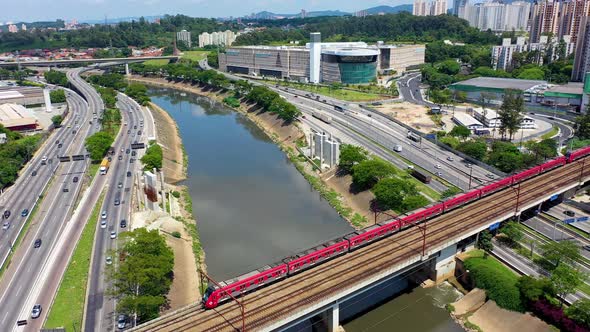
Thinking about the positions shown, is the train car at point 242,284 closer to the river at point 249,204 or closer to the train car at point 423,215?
the river at point 249,204

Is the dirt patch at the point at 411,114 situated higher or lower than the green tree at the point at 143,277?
higher

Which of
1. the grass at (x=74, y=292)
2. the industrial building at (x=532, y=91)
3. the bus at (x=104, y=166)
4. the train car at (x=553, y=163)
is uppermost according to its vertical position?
the industrial building at (x=532, y=91)

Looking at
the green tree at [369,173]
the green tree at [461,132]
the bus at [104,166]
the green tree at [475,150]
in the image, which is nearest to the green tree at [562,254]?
the green tree at [369,173]

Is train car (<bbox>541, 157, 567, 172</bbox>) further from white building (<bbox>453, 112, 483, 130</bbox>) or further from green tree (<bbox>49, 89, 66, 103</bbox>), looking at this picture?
green tree (<bbox>49, 89, 66, 103</bbox>)

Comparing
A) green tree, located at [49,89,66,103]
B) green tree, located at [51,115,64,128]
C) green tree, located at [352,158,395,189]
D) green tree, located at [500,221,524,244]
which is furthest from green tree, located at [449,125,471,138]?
green tree, located at [49,89,66,103]

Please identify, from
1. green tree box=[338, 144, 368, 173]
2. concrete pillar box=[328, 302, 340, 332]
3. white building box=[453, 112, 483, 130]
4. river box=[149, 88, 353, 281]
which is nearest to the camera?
concrete pillar box=[328, 302, 340, 332]

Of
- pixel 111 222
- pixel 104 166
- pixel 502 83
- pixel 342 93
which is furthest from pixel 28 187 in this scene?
pixel 502 83

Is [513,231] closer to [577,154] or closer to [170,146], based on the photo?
[577,154]
